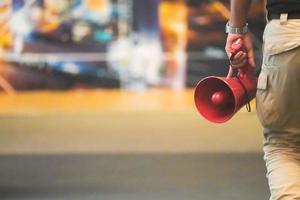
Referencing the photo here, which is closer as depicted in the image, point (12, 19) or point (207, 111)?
point (207, 111)

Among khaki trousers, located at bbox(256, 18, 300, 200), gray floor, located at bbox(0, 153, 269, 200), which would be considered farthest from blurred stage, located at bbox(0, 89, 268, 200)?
khaki trousers, located at bbox(256, 18, 300, 200)

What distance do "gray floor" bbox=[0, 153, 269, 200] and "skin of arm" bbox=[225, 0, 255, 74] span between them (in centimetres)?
135

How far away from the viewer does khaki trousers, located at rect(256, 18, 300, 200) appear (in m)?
1.57

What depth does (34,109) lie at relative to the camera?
548 centimetres

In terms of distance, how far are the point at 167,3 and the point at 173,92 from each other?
0.75 metres

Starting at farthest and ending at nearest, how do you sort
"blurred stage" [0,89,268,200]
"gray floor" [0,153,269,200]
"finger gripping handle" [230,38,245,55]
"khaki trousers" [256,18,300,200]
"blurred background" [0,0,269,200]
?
"blurred background" [0,0,269,200] < "blurred stage" [0,89,268,200] < "gray floor" [0,153,269,200] < "finger gripping handle" [230,38,245,55] < "khaki trousers" [256,18,300,200]

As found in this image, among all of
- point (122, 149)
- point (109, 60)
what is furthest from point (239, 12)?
point (109, 60)

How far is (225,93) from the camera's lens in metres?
1.76

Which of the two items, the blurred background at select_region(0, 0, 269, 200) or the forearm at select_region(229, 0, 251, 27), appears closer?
the forearm at select_region(229, 0, 251, 27)

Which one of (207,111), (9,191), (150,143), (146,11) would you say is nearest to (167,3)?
(146,11)

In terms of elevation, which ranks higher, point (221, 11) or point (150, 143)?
point (221, 11)

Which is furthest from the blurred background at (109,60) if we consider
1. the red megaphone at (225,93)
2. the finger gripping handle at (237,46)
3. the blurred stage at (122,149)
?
the finger gripping handle at (237,46)

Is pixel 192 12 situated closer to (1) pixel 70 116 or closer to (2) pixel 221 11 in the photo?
(2) pixel 221 11

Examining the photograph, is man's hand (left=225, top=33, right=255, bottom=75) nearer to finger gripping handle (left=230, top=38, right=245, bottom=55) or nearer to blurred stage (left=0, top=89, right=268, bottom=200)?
finger gripping handle (left=230, top=38, right=245, bottom=55)
